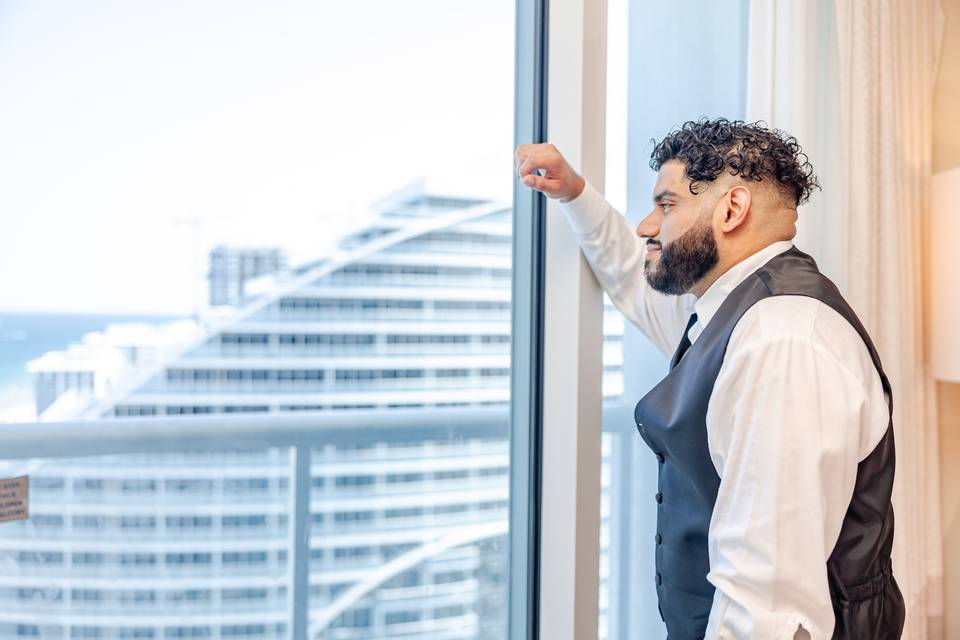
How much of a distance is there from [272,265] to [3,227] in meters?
0.46

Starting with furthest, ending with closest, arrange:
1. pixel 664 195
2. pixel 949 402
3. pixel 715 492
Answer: pixel 949 402 → pixel 664 195 → pixel 715 492

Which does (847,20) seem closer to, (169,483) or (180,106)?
(180,106)

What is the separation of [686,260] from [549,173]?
0.32 meters

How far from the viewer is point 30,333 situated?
4.15ft

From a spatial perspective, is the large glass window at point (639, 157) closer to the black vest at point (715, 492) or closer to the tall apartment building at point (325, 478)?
the tall apartment building at point (325, 478)

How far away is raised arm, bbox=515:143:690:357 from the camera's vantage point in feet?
4.29

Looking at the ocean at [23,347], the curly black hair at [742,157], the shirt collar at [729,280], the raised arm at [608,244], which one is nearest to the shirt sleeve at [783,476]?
the shirt collar at [729,280]

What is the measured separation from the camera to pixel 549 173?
1311 mm

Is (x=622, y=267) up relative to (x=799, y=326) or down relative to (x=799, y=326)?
up

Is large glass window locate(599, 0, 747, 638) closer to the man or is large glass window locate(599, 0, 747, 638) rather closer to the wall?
the man

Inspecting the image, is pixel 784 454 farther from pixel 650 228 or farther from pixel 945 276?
pixel 945 276

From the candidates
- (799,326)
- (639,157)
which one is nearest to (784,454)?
(799,326)

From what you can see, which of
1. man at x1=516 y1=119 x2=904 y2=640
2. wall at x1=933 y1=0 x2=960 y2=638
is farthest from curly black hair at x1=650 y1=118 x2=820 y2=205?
wall at x1=933 y1=0 x2=960 y2=638

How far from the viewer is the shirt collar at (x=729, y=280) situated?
1.09 metres
